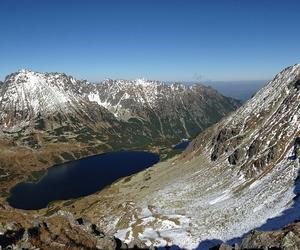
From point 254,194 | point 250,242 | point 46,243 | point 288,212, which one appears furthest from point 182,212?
point 46,243

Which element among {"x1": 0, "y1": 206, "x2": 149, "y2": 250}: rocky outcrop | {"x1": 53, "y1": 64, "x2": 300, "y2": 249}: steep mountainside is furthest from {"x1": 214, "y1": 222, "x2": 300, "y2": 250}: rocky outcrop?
{"x1": 53, "y1": 64, "x2": 300, "y2": 249}: steep mountainside

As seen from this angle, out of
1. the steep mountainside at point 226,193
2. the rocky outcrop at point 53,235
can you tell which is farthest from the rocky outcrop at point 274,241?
the steep mountainside at point 226,193

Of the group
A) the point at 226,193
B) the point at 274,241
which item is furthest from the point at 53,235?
the point at 226,193

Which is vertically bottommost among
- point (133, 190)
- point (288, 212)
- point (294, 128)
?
point (133, 190)

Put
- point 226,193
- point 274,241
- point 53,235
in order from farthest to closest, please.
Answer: point 226,193 → point 53,235 → point 274,241

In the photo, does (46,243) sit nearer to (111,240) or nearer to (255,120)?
(111,240)

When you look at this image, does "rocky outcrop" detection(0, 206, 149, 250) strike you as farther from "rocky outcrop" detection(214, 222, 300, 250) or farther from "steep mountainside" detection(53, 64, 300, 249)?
"steep mountainside" detection(53, 64, 300, 249)

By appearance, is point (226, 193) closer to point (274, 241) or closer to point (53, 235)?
point (274, 241)

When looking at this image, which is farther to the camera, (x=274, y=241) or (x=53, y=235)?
(x=53, y=235)
